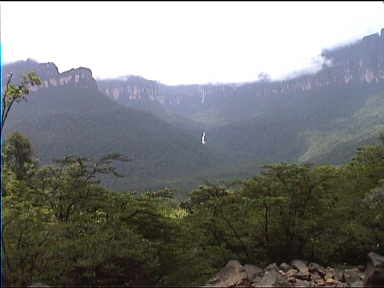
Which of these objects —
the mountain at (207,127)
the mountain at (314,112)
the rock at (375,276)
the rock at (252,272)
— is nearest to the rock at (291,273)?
the rock at (252,272)

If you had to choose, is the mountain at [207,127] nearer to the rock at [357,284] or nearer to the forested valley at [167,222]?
the forested valley at [167,222]

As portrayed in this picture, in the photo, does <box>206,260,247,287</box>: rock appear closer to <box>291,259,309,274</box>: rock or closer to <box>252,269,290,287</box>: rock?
<box>252,269,290,287</box>: rock

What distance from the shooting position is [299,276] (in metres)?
13.5

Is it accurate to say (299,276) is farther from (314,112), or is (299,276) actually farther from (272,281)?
(314,112)

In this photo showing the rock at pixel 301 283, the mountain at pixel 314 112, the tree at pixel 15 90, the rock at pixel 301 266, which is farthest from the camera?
the mountain at pixel 314 112

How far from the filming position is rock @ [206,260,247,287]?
12.9 m

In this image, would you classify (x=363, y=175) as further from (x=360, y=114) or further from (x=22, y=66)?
(x=22, y=66)

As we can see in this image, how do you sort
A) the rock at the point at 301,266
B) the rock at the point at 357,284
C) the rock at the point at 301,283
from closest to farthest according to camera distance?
the rock at the point at 357,284
the rock at the point at 301,283
the rock at the point at 301,266

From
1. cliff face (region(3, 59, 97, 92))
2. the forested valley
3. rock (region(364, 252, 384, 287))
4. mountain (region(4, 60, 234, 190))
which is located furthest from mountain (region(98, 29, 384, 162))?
rock (region(364, 252, 384, 287))

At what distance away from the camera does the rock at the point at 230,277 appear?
1288 centimetres

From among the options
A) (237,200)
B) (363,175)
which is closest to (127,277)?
(237,200)

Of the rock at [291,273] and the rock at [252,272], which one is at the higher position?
the rock at [252,272]

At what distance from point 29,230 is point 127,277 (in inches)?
144

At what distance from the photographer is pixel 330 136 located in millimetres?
131250
